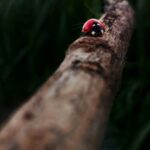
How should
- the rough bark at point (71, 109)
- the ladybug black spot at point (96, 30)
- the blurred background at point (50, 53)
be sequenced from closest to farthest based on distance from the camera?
the rough bark at point (71, 109), the ladybug black spot at point (96, 30), the blurred background at point (50, 53)

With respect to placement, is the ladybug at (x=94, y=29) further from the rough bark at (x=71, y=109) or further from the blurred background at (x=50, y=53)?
the blurred background at (x=50, y=53)

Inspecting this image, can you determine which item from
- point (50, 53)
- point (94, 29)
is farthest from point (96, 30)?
point (50, 53)

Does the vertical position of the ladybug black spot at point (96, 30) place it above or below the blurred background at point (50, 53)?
above

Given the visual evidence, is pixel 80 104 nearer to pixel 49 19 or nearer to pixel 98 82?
pixel 98 82

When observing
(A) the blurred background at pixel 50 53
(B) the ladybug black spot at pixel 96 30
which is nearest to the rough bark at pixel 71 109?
(B) the ladybug black spot at pixel 96 30

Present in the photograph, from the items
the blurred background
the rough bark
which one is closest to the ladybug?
the rough bark

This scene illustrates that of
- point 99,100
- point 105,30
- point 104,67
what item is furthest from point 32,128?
point 105,30
